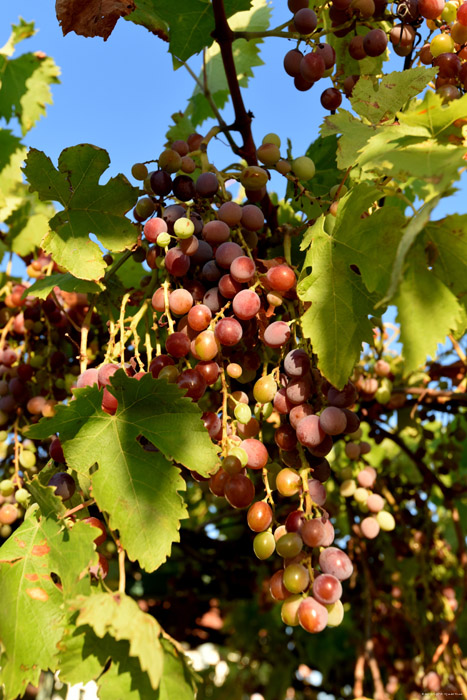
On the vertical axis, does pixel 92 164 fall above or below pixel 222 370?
above

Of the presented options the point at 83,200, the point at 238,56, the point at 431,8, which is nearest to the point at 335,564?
the point at 83,200

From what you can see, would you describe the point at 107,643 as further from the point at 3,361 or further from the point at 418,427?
the point at 418,427

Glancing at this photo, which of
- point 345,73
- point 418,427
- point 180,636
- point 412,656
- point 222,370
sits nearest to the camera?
point 222,370

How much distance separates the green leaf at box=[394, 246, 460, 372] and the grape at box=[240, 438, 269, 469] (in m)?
0.32

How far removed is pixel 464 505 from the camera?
244 centimetres

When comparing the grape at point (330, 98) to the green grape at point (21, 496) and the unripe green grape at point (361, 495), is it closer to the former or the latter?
the unripe green grape at point (361, 495)

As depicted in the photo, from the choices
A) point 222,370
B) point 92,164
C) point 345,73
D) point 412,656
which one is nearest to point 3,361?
point 92,164

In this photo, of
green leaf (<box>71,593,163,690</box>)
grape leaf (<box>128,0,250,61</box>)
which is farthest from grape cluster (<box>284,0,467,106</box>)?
green leaf (<box>71,593,163,690</box>)

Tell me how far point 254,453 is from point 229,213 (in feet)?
1.46

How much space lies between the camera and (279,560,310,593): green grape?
0.92m

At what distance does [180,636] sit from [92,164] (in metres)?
2.02

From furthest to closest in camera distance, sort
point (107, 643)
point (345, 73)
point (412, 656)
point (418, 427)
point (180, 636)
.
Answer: point (180, 636) < point (412, 656) < point (418, 427) < point (345, 73) < point (107, 643)

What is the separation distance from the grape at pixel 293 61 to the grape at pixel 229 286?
0.53 meters

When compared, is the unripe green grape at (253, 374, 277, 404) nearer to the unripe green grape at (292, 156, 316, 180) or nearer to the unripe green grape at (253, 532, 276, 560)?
the unripe green grape at (253, 532, 276, 560)
